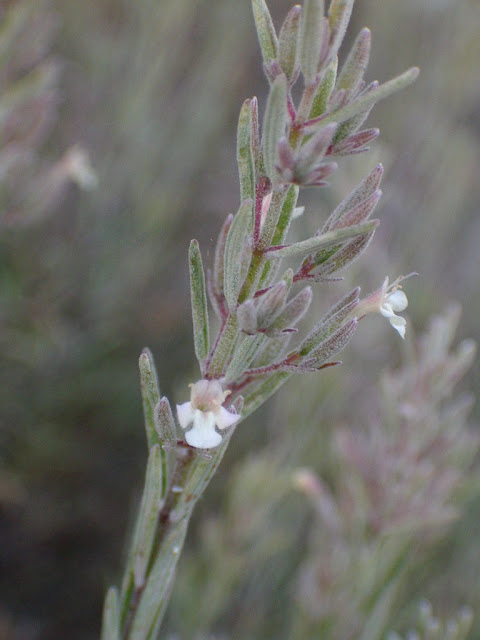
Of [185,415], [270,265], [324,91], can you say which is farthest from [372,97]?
[185,415]

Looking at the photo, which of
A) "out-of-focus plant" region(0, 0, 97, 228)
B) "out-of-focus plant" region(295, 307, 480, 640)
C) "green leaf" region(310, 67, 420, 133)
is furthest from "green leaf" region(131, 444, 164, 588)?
"out-of-focus plant" region(0, 0, 97, 228)

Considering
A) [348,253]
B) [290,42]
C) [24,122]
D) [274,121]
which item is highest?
[24,122]

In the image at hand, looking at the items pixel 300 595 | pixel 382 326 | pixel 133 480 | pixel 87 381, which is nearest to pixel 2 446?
pixel 87 381

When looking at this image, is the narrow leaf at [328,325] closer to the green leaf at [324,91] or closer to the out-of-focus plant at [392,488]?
the green leaf at [324,91]

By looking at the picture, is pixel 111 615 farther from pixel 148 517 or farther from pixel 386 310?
pixel 386 310

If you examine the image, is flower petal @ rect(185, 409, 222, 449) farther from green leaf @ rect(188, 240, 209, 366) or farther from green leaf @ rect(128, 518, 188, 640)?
green leaf @ rect(128, 518, 188, 640)

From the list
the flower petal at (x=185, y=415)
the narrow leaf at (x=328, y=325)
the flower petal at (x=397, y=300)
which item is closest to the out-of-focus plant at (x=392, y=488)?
the flower petal at (x=397, y=300)

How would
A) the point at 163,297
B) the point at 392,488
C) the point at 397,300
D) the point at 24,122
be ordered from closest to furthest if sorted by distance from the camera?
the point at 397,300
the point at 392,488
the point at 24,122
the point at 163,297
